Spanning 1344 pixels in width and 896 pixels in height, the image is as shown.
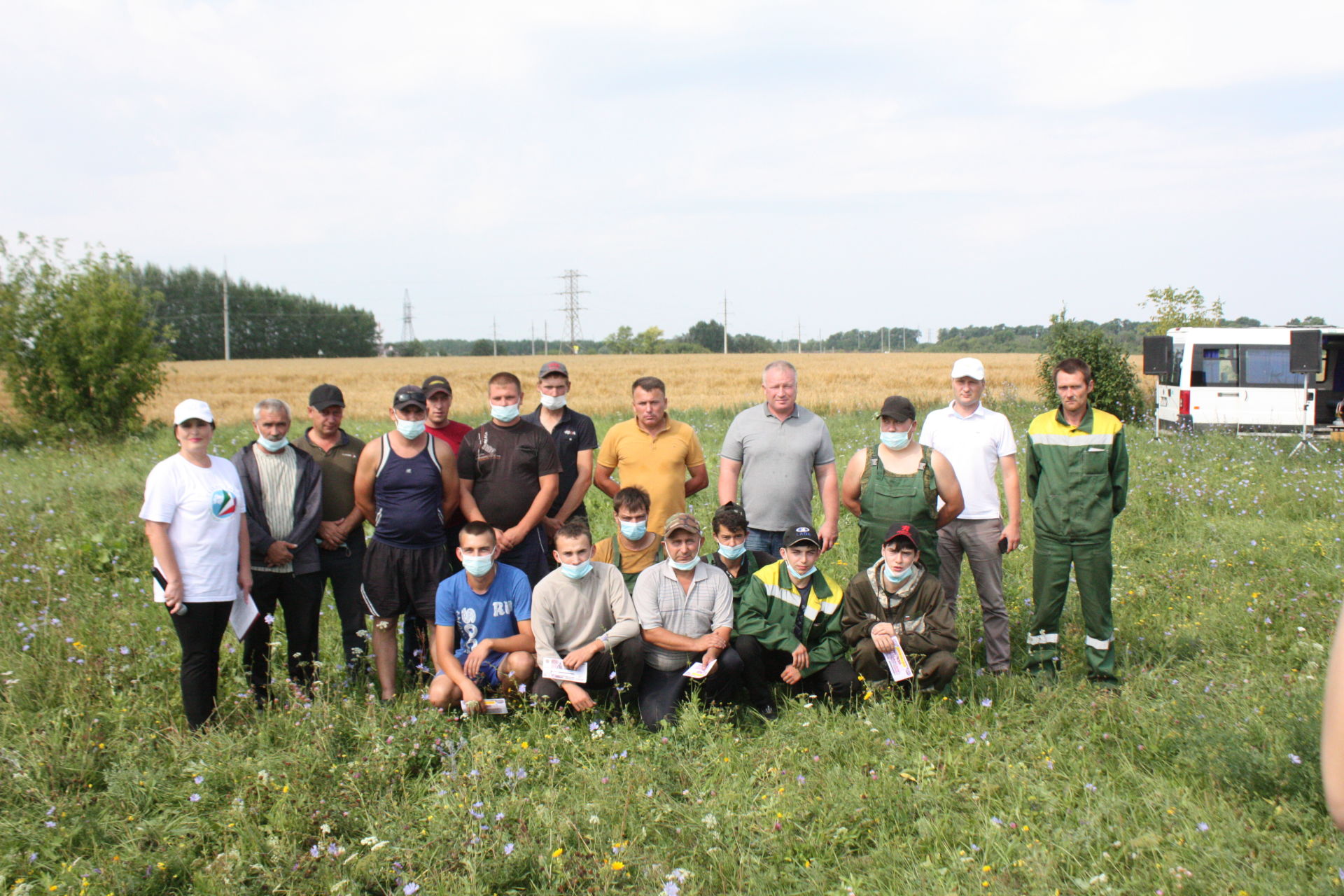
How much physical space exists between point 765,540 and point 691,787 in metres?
1.93

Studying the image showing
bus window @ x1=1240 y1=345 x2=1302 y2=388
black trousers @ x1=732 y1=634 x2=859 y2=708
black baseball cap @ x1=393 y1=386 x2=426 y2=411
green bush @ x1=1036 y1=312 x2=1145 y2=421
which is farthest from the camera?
green bush @ x1=1036 y1=312 x2=1145 y2=421

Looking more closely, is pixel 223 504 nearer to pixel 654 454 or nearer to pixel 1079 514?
pixel 654 454

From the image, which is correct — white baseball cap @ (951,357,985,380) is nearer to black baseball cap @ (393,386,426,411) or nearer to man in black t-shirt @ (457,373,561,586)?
man in black t-shirt @ (457,373,561,586)

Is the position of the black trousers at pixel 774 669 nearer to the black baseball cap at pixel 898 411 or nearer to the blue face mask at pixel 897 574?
the blue face mask at pixel 897 574

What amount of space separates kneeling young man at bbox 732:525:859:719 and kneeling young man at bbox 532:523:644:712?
64 cm

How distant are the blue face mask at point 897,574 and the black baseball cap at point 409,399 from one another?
2.91 meters

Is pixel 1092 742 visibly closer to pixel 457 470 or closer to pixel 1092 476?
pixel 1092 476

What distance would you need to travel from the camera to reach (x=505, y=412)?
5.40 metres

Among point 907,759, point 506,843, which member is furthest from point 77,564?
point 907,759

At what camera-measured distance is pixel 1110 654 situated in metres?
5.27

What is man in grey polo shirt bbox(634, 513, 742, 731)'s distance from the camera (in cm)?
484

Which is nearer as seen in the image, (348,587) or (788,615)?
(788,615)

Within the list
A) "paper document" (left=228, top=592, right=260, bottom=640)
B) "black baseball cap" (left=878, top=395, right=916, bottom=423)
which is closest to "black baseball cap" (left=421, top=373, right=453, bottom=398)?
"paper document" (left=228, top=592, right=260, bottom=640)

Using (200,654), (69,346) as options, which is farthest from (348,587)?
(69,346)
